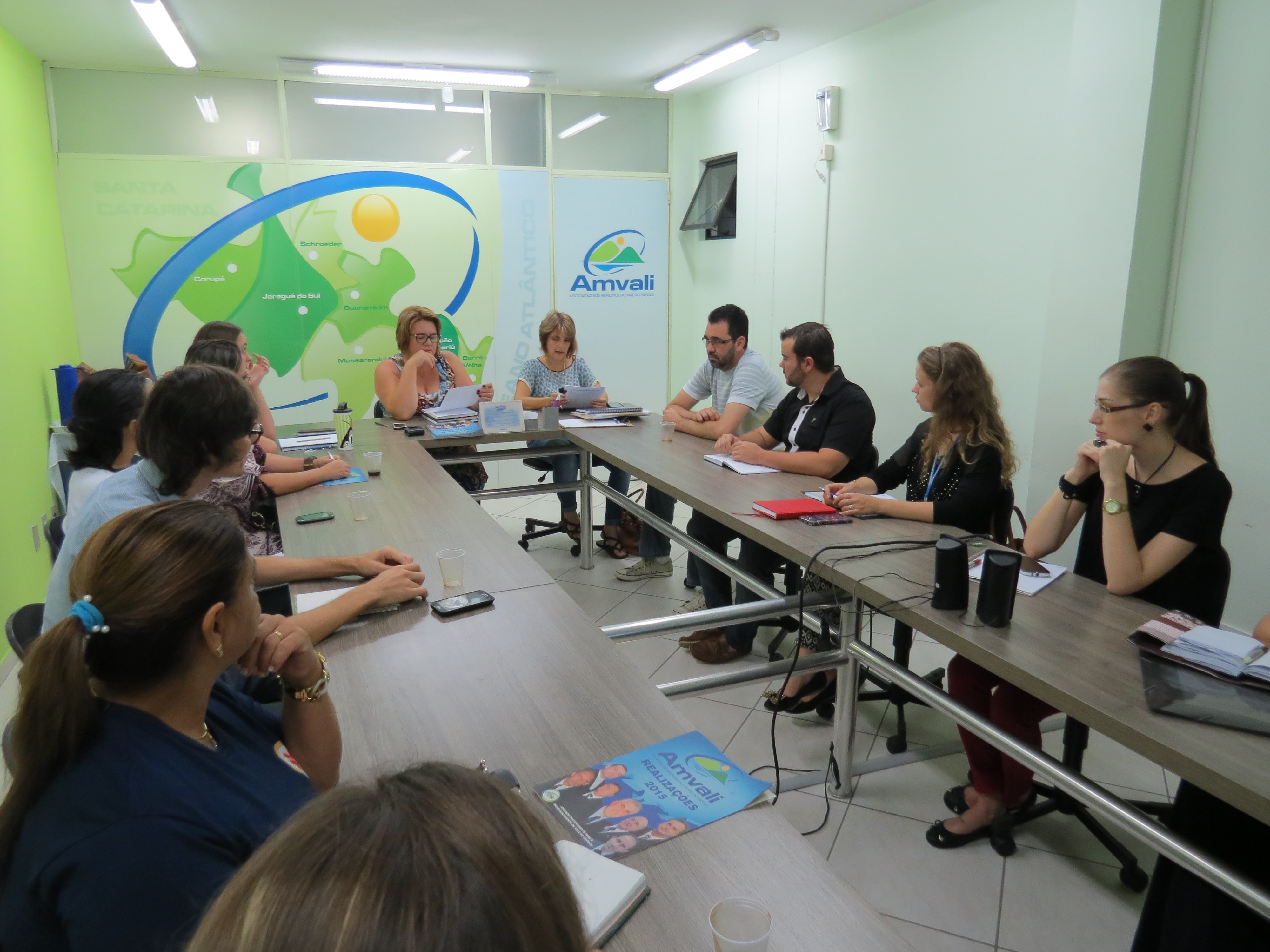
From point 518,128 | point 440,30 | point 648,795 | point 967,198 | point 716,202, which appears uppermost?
point 440,30

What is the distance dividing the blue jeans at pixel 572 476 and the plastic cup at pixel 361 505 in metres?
1.70

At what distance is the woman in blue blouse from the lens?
4.57 metres

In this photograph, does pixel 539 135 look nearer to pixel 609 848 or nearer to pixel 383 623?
pixel 383 623

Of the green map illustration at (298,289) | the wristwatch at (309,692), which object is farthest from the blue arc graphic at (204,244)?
the wristwatch at (309,692)

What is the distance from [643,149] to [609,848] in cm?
602

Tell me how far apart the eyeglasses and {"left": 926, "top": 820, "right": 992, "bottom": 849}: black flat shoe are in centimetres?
115

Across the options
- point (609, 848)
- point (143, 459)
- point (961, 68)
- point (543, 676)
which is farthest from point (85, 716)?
point (961, 68)

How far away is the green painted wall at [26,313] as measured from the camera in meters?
3.61

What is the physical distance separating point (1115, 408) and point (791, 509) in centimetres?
93

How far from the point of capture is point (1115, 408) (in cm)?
197

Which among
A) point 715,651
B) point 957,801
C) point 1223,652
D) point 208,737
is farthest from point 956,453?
point 208,737

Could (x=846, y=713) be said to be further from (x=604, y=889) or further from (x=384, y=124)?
(x=384, y=124)

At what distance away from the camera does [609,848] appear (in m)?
1.08

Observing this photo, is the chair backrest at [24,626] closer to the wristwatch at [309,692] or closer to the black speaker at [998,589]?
the wristwatch at [309,692]
